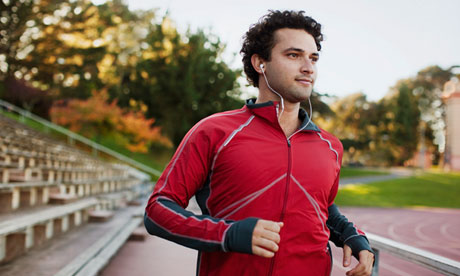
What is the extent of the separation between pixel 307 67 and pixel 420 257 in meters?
1.33

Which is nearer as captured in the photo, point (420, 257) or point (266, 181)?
point (266, 181)

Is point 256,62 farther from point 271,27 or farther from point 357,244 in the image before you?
point 357,244

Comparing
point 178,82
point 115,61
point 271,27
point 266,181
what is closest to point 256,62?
point 271,27

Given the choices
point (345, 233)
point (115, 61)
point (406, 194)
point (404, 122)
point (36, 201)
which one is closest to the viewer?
point (345, 233)

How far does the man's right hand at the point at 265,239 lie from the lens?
1.18 metres

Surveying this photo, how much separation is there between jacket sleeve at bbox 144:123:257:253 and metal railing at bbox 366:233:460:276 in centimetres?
129

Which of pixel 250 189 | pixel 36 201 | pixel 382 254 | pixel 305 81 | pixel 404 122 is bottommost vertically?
pixel 382 254

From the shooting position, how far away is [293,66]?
5.16ft

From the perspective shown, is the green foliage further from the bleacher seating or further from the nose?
the nose

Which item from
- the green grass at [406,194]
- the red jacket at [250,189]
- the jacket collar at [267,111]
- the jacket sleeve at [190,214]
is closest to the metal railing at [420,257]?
the red jacket at [250,189]

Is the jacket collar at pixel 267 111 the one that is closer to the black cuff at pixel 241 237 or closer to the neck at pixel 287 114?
the neck at pixel 287 114

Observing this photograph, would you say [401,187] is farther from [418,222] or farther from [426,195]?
[418,222]

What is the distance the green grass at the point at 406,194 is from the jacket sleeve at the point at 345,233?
1559 cm

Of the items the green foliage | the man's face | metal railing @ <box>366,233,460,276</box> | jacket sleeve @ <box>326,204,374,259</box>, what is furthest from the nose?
the green foliage
